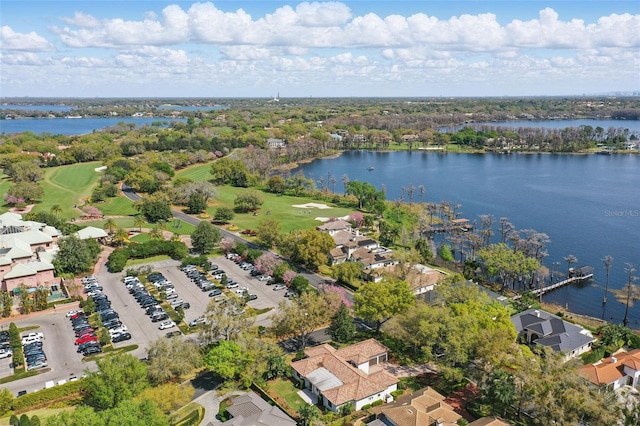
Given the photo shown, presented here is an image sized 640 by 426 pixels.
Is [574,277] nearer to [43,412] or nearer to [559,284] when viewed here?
[559,284]

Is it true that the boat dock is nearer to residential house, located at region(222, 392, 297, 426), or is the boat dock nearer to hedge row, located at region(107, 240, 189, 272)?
residential house, located at region(222, 392, 297, 426)

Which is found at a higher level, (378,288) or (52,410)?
(378,288)

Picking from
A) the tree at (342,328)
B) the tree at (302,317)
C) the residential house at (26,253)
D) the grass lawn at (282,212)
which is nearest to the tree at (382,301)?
the tree at (342,328)

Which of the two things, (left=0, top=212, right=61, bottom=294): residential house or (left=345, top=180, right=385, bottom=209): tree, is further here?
(left=345, top=180, right=385, bottom=209): tree

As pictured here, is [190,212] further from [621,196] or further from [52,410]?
[621,196]

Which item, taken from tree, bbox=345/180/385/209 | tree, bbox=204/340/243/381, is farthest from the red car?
tree, bbox=345/180/385/209

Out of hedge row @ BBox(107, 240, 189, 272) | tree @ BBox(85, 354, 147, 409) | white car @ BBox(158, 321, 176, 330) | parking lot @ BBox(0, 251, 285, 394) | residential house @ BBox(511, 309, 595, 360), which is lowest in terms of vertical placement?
parking lot @ BBox(0, 251, 285, 394)

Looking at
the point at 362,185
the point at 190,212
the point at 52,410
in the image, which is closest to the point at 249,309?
the point at 52,410
